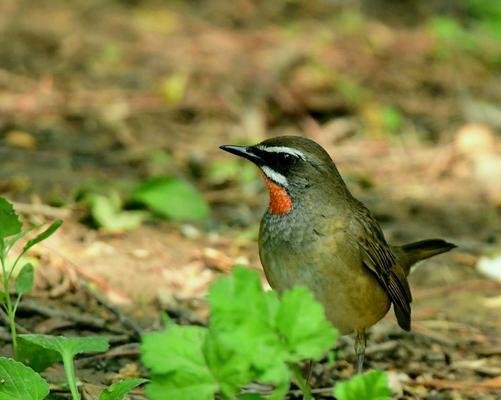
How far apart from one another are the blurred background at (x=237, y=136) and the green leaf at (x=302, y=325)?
2237 mm

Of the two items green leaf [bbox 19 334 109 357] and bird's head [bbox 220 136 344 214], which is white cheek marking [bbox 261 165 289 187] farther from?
green leaf [bbox 19 334 109 357]

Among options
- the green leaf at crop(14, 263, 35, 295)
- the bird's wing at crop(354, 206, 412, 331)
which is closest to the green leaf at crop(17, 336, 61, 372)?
the green leaf at crop(14, 263, 35, 295)

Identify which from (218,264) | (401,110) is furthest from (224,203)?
(401,110)

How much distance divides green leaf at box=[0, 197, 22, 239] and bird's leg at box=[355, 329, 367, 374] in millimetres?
2105

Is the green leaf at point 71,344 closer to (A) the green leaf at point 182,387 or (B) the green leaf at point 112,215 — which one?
(A) the green leaf at point 182,387

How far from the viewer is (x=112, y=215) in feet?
23.3

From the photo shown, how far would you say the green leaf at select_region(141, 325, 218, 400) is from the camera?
3.25m

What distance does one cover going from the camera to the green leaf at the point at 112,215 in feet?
22.9

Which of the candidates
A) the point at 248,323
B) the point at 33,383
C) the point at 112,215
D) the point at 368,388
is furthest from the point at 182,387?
the point at 112,215

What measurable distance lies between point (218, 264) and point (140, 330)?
144 centimetres

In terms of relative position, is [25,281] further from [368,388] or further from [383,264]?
[383,264]

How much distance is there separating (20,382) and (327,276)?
5.87 feet

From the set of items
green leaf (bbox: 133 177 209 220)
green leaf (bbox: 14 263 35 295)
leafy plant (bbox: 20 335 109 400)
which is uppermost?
green leaf (bbox: 133 177 209 220)

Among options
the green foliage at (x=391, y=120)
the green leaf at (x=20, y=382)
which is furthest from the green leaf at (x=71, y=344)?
the green foliage at (x=391, y=120)
